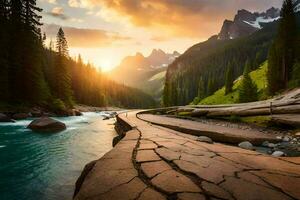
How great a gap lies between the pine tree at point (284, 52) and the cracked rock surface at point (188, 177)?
36.3m

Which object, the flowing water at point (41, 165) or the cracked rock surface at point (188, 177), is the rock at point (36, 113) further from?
the cracked rock surface at point (188, 177)

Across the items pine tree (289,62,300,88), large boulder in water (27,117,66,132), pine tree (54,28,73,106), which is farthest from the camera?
pine tree (54,28,73,106)

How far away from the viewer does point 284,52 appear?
35562 millimetres

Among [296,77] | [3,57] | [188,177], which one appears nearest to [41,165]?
[188,177]

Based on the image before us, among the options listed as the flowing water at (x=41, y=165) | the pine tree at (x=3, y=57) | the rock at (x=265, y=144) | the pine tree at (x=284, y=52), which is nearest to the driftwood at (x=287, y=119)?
the rock at (x=265, y=144)

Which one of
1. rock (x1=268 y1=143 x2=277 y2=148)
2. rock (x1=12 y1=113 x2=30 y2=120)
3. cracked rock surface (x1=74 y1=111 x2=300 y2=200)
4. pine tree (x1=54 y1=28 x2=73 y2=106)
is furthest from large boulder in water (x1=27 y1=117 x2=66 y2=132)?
pine tree (x1=54 y1=28 x2=73 y2=106)

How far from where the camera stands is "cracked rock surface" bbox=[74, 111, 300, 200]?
9.17 ft

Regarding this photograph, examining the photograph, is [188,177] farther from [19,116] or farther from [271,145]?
[19,116]

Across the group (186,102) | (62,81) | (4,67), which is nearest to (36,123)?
(4,67)

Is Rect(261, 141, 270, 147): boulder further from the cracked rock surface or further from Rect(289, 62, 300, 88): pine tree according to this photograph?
Rect(289, 62, 300, 88): pine tree

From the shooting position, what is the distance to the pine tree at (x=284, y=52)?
3547cm

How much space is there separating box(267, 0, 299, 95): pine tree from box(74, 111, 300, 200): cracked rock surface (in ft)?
119

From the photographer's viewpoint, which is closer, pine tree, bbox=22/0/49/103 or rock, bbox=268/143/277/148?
rock, bbox=268/143/277/148

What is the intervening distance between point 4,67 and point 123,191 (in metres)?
32.6
